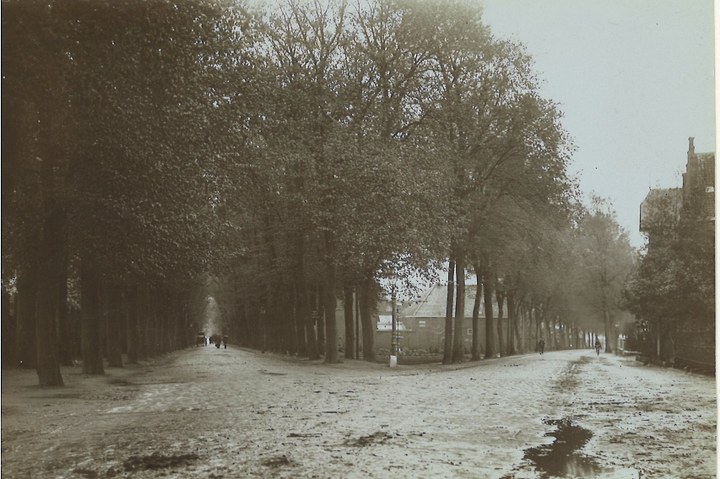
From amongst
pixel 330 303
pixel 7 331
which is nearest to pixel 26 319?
pixel 7 331

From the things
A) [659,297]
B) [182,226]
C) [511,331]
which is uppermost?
[182,226]

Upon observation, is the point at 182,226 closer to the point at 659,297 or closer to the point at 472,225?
the point at 659,297

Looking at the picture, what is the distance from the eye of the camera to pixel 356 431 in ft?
39.8

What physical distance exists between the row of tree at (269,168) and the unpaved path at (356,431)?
2825mm

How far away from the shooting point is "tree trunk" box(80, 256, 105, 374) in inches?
984

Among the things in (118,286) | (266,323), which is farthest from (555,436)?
(266,323)

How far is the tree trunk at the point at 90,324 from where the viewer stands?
82.0ft

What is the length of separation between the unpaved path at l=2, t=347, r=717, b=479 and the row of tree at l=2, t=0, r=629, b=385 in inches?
111

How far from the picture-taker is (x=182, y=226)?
66.4 feet

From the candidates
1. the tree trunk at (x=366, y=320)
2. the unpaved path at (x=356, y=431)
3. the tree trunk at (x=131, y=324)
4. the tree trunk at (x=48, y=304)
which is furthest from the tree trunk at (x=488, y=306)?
the tree trunk at (x=48, y=304)

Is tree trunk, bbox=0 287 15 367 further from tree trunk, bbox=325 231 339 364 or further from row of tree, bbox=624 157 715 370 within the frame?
tree trunk, bbox=325 231 339 364

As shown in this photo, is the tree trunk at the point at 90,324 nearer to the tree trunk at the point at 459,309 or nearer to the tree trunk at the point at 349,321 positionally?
the tree trunk at the point at 349,321

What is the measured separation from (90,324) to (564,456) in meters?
19.1

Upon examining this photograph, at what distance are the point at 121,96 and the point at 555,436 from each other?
9216 millimetres
